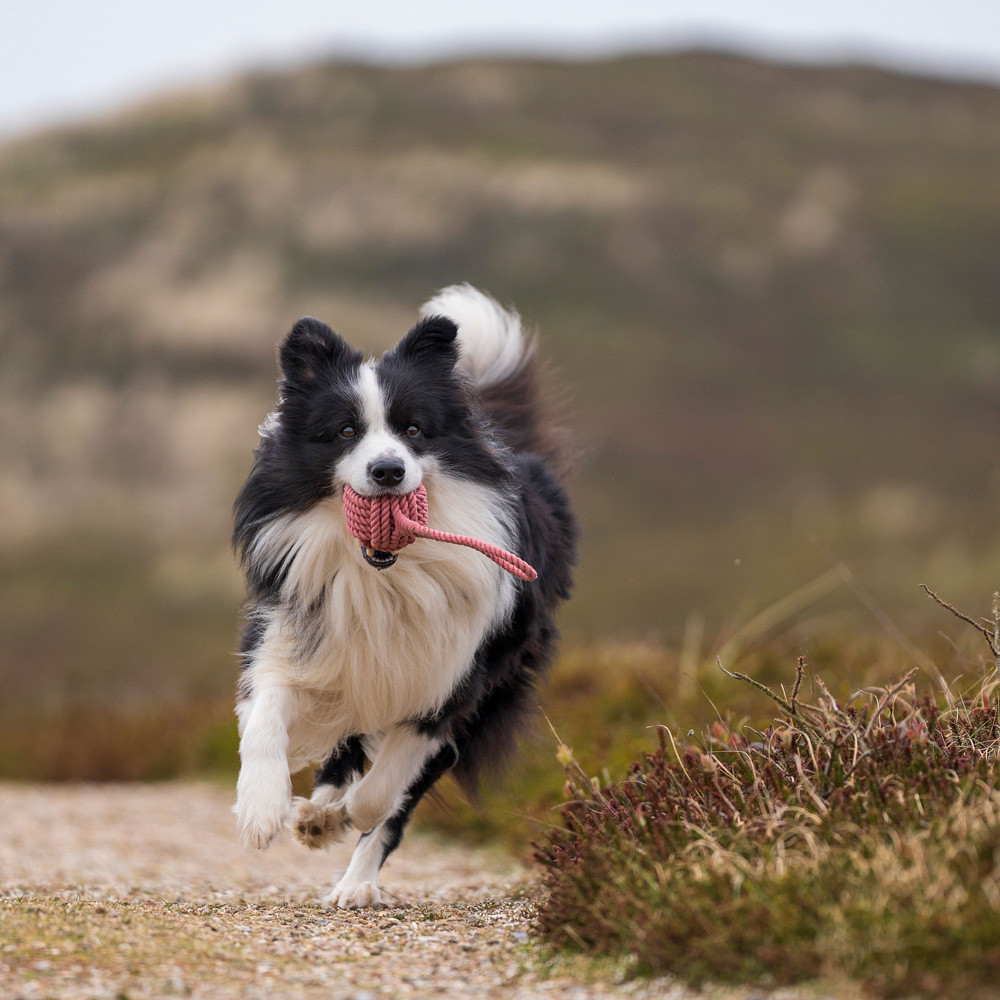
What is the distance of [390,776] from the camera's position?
4.87 meters

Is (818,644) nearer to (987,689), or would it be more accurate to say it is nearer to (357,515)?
(987,689)

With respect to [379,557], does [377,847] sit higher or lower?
lower

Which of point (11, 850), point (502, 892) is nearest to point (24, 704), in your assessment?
point (11, 850)

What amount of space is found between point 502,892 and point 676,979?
2.37 m

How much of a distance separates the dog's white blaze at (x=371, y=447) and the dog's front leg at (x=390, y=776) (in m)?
1.15

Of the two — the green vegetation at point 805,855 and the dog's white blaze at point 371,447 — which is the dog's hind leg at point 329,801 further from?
the dog's white blaze at point 371,447

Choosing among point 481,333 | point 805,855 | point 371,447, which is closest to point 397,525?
point 371,447

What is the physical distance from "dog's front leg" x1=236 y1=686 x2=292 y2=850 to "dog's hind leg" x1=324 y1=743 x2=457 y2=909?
65cm

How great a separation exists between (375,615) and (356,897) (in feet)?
3.65

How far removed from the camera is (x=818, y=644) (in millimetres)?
9625

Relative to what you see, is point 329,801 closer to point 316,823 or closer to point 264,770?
point 316,823

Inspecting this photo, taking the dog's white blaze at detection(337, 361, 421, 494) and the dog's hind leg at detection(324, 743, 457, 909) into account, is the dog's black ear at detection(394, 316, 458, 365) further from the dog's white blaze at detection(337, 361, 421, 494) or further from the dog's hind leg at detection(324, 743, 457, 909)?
the dog's hind leg at detection(324, 743, 457, 909)

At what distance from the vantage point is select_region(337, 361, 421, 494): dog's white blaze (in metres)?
4.29

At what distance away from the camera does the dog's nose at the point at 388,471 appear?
4.25 metres
